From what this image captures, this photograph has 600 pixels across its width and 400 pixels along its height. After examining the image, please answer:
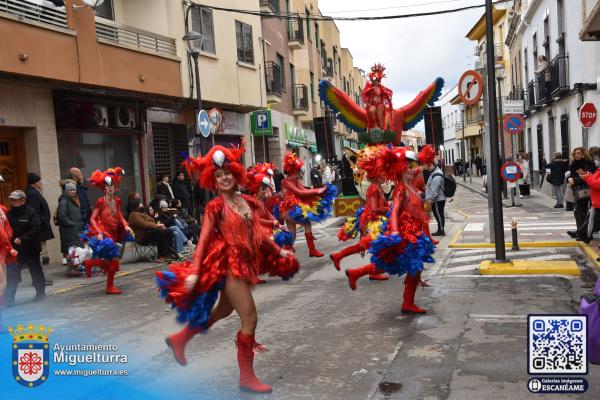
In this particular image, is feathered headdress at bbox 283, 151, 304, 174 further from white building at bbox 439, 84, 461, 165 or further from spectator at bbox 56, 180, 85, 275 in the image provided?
white building at bbox 439, 84, 461, 165

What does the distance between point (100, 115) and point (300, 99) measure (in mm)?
19186

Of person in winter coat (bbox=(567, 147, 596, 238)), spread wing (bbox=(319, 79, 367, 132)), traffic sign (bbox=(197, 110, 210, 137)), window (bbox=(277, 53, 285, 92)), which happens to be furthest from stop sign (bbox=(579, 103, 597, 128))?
window (bbox=(277, 53, 285, 92))

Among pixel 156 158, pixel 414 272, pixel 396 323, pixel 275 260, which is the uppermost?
pixel 156 158

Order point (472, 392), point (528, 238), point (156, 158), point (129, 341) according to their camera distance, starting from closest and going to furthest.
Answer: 1. point (472, 392)
2. point (129, 341)
3. point (528, 238)
4. point (156, 158)

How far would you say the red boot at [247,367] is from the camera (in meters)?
4.64

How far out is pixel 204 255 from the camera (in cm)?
468

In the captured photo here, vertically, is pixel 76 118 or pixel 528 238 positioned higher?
pixel 76 118

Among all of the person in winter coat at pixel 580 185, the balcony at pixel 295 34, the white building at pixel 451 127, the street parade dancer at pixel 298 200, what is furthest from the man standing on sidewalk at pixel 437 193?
the white building at pixel 451 127

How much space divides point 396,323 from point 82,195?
8.07 m

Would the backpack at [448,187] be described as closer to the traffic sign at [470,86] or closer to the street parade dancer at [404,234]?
the traffic sign at [470,86]

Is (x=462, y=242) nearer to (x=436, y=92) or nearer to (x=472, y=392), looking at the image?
(x=436, y=92)

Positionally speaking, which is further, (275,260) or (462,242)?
(462,242)

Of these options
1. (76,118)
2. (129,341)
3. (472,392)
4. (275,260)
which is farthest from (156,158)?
(472,392)

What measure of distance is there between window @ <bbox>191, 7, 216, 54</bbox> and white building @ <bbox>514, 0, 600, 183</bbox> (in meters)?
10.6
